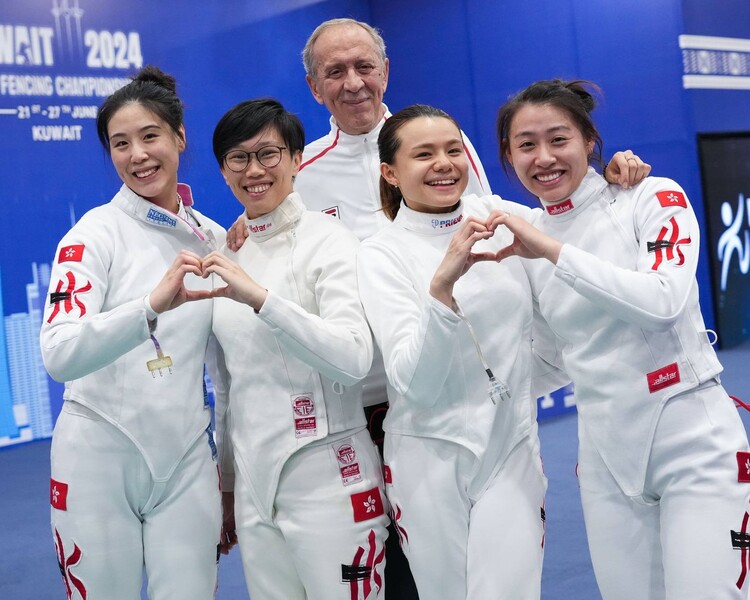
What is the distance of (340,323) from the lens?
2316 millimetres

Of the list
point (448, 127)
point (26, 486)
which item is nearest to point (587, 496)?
point (448, 127)

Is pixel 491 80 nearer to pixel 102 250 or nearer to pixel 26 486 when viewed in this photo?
pixel 26 486

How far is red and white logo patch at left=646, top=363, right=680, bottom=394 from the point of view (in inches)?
86.7

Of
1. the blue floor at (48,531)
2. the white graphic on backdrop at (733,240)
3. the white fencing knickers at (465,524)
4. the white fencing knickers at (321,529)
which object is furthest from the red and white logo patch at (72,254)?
the white graphic on backdrop at (733,240)

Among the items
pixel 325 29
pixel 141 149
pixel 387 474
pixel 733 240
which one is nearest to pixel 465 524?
pixel 387 474

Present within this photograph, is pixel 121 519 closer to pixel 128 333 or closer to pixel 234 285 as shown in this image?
pixel 128 333

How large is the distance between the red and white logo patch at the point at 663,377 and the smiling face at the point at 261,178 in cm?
103

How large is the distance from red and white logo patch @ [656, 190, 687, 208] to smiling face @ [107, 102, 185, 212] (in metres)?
1.25

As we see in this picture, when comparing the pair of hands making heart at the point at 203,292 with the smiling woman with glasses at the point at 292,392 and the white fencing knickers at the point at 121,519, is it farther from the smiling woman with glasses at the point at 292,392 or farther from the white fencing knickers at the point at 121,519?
the white fencing knickers at the point at 121,519

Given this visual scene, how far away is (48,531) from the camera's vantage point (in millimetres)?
4957

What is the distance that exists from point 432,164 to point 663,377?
0.75 meters

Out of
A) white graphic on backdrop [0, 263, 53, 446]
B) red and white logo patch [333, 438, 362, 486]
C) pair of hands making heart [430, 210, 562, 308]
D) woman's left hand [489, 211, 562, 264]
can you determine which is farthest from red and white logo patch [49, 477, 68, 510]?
white graphic on backdrop [0, 263, 53, 446]

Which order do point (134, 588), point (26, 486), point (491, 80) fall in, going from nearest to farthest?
point (134, 588), point (26, 486), point (491, 80)

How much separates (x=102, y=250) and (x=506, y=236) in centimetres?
101
